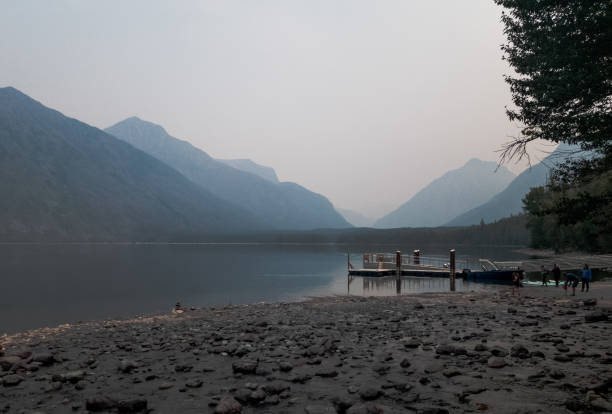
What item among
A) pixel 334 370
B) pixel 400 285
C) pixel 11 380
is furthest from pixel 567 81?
pixel 400 285

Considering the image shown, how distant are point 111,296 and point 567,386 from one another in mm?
50873

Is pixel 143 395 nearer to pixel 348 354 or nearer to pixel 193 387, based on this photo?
pixel 193 387

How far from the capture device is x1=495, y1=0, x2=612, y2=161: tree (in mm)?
14289

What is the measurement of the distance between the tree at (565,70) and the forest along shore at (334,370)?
698cm

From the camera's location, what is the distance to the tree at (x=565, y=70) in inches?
563

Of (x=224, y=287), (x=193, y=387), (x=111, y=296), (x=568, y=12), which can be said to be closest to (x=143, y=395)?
(x=193, y=387)

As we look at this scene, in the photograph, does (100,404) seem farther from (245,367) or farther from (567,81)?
(567,81)

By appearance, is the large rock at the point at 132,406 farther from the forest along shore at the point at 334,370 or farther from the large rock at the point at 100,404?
the large rock at the point at 100,404

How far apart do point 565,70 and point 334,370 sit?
12480 millimetres

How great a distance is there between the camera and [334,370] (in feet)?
37.9

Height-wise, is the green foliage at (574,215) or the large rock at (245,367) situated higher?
the green foliage at (574,215)

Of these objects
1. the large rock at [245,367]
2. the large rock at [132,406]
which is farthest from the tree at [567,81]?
the large rock at [132,406]

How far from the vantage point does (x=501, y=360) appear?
440 inches

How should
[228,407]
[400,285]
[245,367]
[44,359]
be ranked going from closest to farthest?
1. [228,407]
2. [245,367]
3. [44,359]
4. [400,285]
